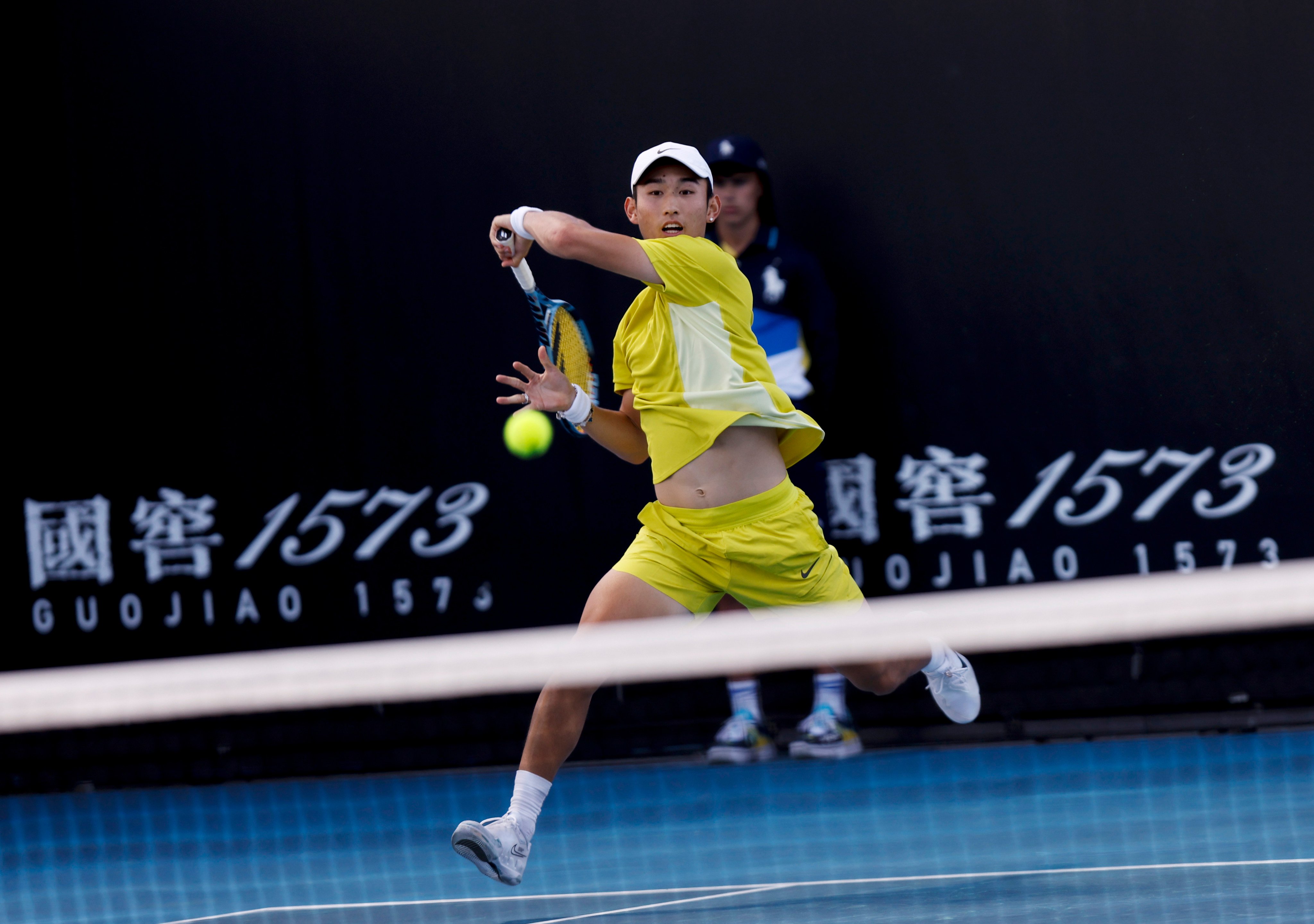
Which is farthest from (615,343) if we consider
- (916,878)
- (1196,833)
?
(1196,833)

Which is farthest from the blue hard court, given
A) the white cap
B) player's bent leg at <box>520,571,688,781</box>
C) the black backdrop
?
the white cap

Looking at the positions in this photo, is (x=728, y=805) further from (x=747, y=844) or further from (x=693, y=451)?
(x=693, y=451)

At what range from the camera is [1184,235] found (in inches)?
233

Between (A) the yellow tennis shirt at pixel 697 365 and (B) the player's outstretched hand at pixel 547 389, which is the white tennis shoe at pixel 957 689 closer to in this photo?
(A) the yellow tennis shirt at pixel 697 365

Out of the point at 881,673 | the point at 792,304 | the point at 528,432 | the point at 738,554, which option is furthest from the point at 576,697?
the point at 792,304

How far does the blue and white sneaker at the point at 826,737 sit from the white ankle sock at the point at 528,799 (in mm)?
2351

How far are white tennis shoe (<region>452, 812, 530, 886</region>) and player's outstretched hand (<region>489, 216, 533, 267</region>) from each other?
3.72 feet

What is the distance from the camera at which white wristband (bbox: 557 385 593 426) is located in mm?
3896

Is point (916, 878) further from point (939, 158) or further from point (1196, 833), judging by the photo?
point (939, 158)

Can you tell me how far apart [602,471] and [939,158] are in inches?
62.8

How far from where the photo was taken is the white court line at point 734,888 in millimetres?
3898

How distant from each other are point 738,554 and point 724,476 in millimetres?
177

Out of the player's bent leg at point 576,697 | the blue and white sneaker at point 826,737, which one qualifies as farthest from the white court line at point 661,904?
the blue and white sneaker at point 826,737

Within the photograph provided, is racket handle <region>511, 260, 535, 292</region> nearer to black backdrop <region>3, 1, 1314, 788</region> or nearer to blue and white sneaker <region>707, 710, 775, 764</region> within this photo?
black backdrop <region>3, 1, 1314, 788</region>
